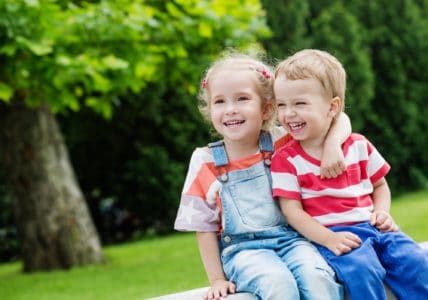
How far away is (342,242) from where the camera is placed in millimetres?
2793

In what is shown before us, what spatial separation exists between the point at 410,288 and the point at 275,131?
0.80 meters

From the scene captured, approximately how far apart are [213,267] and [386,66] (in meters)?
12.0

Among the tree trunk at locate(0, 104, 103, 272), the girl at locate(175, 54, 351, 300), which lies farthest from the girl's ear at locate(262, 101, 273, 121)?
the tree trunk at locate(0, 104, 103, 272)

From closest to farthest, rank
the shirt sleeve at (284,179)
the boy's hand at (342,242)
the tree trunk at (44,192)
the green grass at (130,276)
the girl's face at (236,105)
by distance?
the boy's hand at (342,242), the shirt sleeve at (284,179), the girl's face at (236,105), the green grass at (130,276), the tree trunk at (44,192)

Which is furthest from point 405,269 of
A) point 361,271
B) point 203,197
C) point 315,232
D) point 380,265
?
point 203,197

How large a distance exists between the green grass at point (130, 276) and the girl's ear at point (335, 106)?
3.41 m

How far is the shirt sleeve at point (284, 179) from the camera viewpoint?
9.43 feet

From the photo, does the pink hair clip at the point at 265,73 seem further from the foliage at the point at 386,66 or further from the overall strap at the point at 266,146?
the foliage at the point at 386,66

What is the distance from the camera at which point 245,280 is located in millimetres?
2742

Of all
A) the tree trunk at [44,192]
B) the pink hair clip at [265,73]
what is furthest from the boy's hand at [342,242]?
the tree trunk at [44,192]

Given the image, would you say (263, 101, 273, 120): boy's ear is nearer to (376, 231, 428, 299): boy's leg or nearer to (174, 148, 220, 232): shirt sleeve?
(174, 148, 220, 232): shirt sleeve

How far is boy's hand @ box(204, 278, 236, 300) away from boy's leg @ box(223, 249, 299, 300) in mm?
23

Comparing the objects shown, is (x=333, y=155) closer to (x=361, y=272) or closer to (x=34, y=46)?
(x=361, y=272)

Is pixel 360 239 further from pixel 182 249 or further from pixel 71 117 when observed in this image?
pixel 71 117
